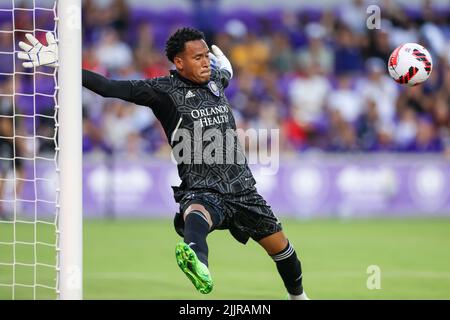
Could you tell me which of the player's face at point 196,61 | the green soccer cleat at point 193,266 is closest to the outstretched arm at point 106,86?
the player's face at point 196,61

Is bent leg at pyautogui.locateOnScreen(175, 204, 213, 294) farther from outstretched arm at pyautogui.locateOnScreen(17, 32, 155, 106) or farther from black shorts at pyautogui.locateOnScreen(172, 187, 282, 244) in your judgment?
outstretched arm at pyautogui.locateOnScreen(17, 32, 155, 106)

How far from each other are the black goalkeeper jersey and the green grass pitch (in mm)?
1580

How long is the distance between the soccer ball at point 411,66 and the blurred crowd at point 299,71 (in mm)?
8931

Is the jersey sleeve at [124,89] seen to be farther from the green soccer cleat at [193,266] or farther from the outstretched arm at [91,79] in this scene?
the green soccer cleat at [193,266]

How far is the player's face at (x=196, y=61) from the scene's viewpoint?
23.7ft

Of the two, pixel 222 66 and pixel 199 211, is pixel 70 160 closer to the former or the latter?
pixel 199 211

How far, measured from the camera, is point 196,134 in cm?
721

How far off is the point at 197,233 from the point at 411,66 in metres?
2.67

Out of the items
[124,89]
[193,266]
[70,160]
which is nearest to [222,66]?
[124,89]

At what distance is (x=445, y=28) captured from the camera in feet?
66.8

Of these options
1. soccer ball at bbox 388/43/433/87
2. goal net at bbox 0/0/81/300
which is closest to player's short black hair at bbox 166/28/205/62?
soccer ball at bbox 388/43/433/87

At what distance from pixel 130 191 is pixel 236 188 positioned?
9.24 meters
